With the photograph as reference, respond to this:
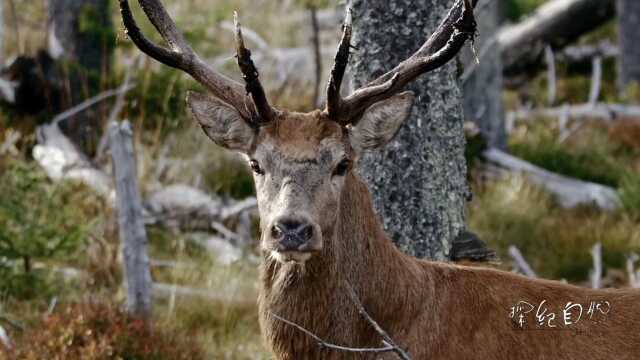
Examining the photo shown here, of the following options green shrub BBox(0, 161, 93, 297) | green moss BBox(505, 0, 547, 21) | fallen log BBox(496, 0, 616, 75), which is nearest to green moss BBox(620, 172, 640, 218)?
green shrub BBox(0, 161, 93, 297)

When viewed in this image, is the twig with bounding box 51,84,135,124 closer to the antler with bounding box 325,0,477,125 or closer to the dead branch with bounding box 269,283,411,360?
the antler with bounding box 325,0,477,125

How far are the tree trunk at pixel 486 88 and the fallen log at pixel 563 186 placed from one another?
2.06 feet

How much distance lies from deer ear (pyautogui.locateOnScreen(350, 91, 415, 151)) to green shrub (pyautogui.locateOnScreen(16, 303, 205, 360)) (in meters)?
2.23

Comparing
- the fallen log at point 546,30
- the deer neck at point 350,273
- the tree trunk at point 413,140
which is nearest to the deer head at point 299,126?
the deer neck at point 350,273

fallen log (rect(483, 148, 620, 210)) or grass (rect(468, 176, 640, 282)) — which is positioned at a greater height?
fallen log (rect(483, 148, 620, 210))

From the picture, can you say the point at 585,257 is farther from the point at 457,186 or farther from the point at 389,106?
the point at 389,106

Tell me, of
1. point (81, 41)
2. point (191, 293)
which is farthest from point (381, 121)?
point (81, 41)

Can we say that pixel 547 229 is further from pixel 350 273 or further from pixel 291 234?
pixel 291 234

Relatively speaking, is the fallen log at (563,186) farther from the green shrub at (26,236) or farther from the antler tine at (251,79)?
the antler tine at (251,79)

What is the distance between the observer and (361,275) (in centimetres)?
529

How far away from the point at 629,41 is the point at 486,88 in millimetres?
4992

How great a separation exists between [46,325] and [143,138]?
4379mm

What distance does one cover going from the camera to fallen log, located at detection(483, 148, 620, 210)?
10.9m

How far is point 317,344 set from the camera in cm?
512
